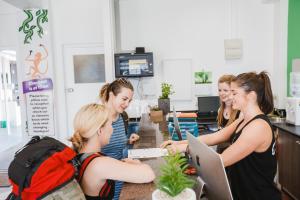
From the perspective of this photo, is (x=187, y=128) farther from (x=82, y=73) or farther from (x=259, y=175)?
(x=82, y=73)

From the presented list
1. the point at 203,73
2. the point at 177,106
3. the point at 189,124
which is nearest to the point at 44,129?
the point at 177,106

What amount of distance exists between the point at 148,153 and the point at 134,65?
305 cm

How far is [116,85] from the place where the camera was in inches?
86.6

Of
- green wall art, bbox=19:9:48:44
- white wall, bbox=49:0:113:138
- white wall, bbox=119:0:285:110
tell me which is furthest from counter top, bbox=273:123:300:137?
green wall art, bbox=19:9:48:44

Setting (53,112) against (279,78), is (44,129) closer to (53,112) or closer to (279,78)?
(53,112)

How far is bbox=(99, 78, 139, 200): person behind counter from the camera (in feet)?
6.55

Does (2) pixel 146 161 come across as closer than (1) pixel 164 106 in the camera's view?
Yes

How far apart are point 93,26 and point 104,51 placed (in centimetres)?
57

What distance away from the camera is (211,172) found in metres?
Answer: 1.02

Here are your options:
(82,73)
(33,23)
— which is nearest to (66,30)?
(33,23)

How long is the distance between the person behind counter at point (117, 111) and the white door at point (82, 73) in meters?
2.94

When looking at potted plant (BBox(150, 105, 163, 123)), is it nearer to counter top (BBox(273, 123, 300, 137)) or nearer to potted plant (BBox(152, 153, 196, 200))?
counter top (BBox(273, 123, 300, 137))

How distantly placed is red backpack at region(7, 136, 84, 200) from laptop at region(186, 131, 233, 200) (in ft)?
1.79

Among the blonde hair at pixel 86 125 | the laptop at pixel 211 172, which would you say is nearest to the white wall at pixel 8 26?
the blonde hair at pixel 86 125
